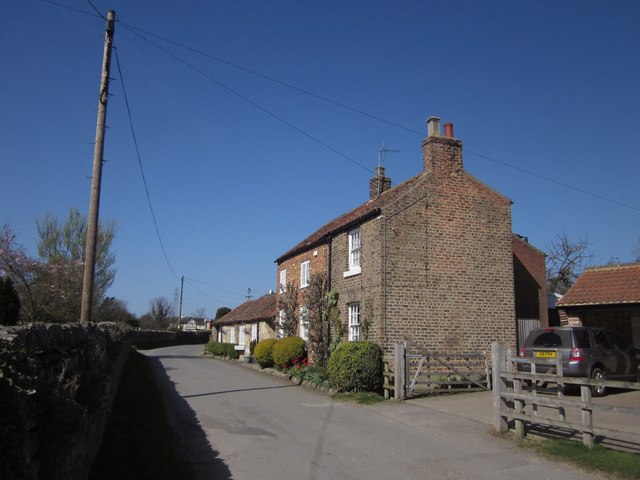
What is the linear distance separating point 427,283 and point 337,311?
163 inches

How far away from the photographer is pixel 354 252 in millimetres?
20000

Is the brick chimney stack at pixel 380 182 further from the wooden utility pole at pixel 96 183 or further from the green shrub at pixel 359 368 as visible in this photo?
the wooden utility pole at pixel 96 183

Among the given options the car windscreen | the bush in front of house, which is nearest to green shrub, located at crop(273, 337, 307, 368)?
the car windscreen

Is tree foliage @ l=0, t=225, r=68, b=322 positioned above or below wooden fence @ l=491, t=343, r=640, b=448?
above

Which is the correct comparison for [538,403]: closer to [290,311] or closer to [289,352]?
[289,352]

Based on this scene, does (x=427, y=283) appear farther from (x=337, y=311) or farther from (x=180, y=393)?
(x=180, y=393)

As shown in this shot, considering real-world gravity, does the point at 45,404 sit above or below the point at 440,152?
below

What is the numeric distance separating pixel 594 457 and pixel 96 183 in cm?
1200

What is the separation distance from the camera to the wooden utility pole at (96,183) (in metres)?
12.9

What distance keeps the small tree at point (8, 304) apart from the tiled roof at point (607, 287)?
17.3 metres

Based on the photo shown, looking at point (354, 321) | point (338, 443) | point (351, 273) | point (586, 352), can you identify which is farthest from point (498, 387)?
point (351, 273)

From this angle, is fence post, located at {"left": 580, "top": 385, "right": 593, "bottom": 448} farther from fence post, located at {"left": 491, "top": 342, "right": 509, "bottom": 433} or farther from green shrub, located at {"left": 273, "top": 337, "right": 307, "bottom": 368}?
green shrub, located at {"left": 273, "top": 337, "right": 307, "bottom": 368}

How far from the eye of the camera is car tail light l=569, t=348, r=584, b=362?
1349cm

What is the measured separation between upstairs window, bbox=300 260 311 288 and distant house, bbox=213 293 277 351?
5.14 metres
